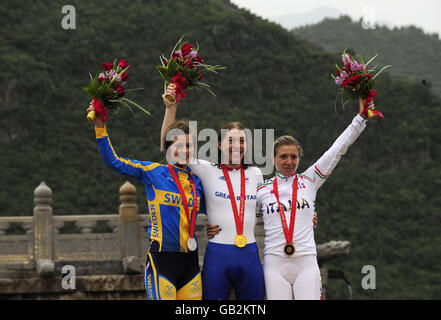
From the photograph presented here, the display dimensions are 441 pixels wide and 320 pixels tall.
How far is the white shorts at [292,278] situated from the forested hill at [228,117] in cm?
1433

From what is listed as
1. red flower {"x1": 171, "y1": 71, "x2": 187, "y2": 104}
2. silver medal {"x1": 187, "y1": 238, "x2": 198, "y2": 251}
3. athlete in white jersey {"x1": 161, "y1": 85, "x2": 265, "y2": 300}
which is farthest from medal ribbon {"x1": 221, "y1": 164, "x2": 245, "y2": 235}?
red flower {"x1": 171, "y1": 71, "x2": 187, "y2": 104}

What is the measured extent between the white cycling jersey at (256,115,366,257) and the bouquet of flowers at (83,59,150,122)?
1.31 m

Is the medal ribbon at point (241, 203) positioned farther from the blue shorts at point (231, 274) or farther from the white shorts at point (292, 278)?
the white shorts at point (292, 278)

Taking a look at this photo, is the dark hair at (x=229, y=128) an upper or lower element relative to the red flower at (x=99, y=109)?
lower

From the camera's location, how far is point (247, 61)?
31688 millimetres

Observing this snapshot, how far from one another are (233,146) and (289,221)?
2.64 ft

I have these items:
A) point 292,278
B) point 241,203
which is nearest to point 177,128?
point 241,203

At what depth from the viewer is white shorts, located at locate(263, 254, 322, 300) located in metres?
5.71

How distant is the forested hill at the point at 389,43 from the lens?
4519 cm

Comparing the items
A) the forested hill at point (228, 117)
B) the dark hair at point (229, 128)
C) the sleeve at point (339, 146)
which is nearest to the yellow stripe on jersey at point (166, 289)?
the dark hair at point (229, 128)

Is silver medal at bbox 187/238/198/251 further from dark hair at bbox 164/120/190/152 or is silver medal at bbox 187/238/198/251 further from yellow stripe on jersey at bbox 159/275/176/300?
dark hair at bbox 164/120/190/152

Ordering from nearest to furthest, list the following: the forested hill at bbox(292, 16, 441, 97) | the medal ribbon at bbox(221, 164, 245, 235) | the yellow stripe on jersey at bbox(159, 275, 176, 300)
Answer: the yellow stripe on jersey at bbox(159, 275, 176, 300), the medal ribbon at bbox(221, 164, 245, 235), the forested hill at bbox(292, 16, 441, 97)

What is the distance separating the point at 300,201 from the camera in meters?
5.94
